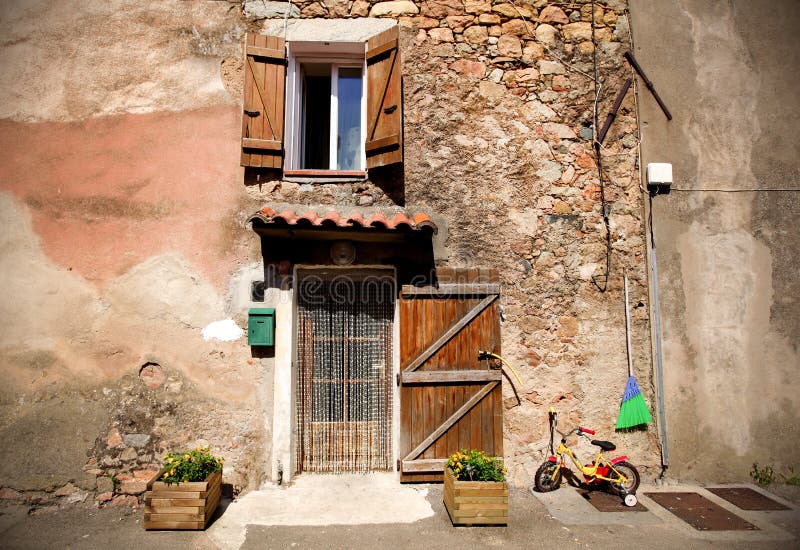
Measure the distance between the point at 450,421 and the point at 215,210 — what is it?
318 cm

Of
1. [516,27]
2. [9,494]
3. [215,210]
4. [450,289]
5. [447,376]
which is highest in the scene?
[516,27]

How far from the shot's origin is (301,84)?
5.20 m

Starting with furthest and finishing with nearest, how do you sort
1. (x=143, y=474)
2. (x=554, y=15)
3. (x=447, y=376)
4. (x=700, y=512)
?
1. (x=554, y=15)
2. (x=447, y=376)
3. (x=143, y=474)
4. (x=700, y=512)

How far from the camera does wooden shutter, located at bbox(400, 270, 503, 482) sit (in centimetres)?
455

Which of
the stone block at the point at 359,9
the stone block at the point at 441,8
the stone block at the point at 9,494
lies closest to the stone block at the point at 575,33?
the stone block at the point at 441,8

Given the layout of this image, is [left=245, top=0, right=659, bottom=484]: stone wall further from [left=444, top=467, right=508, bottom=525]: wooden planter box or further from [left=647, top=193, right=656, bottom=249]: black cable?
[left=444, top=467, right=508, bottom=525]: wooden planter box

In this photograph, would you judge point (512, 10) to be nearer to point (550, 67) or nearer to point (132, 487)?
point (550, 67)

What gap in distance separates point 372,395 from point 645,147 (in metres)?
3.96

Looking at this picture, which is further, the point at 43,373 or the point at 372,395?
the point at 372,395

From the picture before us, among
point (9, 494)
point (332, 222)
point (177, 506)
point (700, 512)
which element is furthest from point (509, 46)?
point (9, 494)

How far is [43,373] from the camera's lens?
176 inches

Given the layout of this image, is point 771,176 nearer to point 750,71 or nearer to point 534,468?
point 750,71

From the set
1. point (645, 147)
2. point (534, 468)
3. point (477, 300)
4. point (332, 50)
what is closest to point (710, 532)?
point (534, 468)

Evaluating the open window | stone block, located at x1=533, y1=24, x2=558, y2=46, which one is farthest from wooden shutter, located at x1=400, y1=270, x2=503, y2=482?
stone block, located at x1=533, y1=24, x2=558, y2=46
